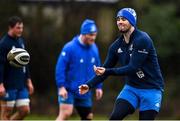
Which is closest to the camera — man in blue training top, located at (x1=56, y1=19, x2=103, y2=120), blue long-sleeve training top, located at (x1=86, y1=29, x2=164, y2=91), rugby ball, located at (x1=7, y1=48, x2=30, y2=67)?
blue long-sleeve training top, located at (x1=86, y1=29, x2=164, y2=91)

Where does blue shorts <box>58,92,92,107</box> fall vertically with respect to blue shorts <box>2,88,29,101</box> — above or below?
below

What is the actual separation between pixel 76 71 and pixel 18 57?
4.17 ft

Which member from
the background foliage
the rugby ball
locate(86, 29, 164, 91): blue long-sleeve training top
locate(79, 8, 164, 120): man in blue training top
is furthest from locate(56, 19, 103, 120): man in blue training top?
the background foliage

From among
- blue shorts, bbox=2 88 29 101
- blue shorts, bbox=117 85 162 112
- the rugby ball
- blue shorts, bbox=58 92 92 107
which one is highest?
the rugby ball

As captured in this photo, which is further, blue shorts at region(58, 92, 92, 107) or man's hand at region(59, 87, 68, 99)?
blue shorts at region(58, 92, 92, 107)

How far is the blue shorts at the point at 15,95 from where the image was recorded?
1276cm

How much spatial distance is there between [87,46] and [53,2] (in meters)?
15.3

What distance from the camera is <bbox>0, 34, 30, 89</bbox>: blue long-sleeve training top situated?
40.7ft

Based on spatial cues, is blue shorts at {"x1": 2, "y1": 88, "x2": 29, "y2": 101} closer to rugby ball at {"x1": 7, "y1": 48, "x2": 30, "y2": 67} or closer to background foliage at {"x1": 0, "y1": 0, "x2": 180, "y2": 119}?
rugby ball at {"x1": 7, "y1": 48, "x2": 30, "y2": 67}

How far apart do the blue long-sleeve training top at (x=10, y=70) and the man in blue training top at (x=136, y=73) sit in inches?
116

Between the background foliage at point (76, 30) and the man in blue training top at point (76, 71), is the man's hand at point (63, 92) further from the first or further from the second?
the background foliage at point (76, 30)

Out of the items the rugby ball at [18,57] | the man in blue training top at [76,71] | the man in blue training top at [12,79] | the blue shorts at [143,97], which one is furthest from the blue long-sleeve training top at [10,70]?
the blue shorts at [143,97]

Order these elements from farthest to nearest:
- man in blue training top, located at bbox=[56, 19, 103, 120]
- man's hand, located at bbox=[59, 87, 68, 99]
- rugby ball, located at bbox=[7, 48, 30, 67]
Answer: man in blue training top, located at bbox=[56, 19, 103, 120], man's hand, located at bbox=[59, 87, 68, 99], rugby ball, located at bbox=[7, 48, 30, 67]

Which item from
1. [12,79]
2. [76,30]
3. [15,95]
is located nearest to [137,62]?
[12,79]
